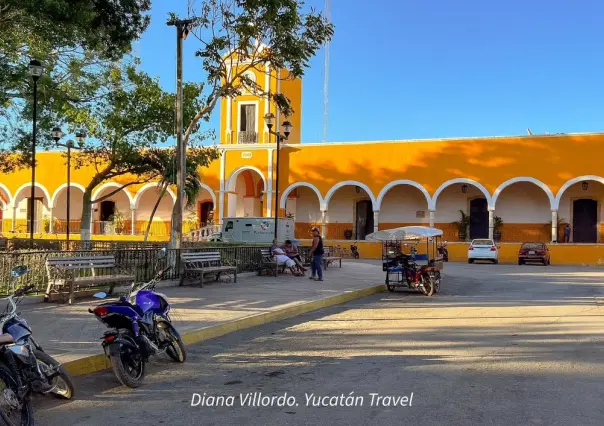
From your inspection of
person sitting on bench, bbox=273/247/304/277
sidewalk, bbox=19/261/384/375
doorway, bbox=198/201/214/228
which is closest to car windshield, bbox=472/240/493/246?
sidewalk, bbox=19/261/384/375

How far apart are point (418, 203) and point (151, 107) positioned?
18.3m

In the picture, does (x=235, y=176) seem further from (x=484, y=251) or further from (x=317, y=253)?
(x=317, y=253)

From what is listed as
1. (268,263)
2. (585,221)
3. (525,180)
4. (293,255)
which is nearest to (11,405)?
(268,263)

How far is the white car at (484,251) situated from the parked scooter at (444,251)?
118 cm

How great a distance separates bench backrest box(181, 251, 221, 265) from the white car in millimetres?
17351

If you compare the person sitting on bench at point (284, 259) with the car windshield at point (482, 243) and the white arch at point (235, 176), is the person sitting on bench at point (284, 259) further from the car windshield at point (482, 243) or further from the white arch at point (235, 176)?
the white arch at point (235, 176)

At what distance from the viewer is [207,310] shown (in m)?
9.99

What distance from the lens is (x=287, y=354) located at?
725 centimetres

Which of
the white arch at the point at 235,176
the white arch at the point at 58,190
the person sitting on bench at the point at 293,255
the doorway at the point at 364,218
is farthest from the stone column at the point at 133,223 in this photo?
the person sitting on bench at the point at 293,255

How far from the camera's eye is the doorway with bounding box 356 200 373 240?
116ft

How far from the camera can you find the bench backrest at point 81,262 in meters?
10.2

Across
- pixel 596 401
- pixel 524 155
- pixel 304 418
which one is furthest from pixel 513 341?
pixel 524 155

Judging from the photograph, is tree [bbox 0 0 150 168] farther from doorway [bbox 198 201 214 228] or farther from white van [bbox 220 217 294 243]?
doorway [bbox 198 201 214 228]

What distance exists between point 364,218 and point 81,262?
86.1ft
